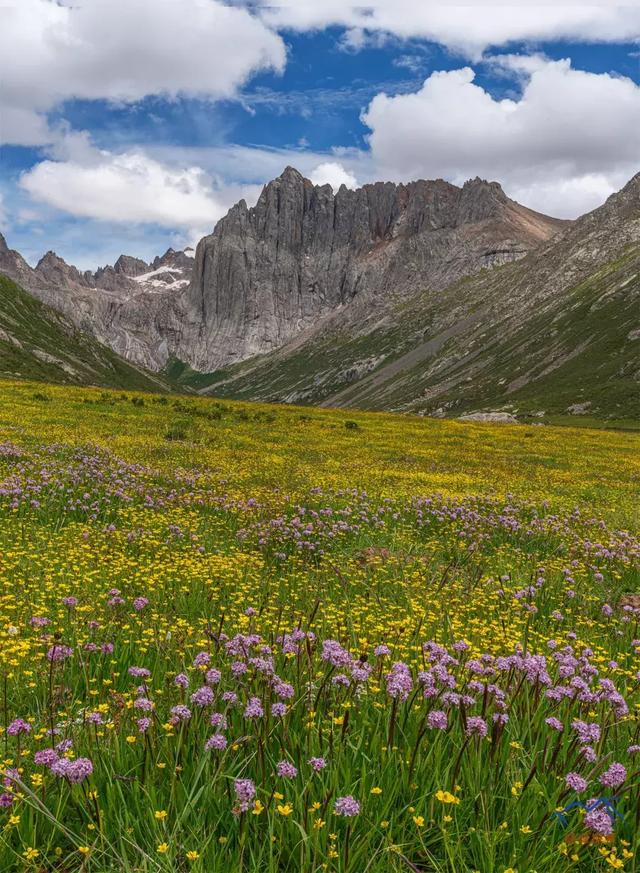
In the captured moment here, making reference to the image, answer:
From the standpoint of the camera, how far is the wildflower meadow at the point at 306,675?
3.38m

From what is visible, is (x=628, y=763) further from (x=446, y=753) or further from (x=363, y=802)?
(x=363, y=802)

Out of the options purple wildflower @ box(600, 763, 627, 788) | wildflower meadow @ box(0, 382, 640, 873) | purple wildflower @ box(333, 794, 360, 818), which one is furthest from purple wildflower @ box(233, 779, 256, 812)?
purple wildflower @ box(600, 763, 627, 788)

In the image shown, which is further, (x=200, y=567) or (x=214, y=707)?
(x=200, y=567)

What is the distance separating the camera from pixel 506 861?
337cm

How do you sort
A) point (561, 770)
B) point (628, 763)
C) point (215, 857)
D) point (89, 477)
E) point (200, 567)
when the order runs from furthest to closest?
point (89, 477) → point (200, 567) → point (628, 763) → point (561, 770) → point (215, 857)

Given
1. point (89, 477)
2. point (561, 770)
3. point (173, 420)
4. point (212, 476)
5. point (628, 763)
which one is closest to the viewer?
point (561, 770)

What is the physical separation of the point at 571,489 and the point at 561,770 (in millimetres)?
22028

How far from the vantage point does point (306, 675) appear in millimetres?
5070

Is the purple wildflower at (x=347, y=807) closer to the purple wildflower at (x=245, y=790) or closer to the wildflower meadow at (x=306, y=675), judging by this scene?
the wildflower meadow at (x=306, y=675)

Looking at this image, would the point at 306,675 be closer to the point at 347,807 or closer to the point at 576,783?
the point at 347,807

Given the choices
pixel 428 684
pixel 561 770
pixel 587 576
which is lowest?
pixel 587 576

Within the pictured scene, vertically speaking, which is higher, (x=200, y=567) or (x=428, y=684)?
(x=428, y=684)

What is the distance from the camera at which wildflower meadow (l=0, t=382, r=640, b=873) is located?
3.38 meters

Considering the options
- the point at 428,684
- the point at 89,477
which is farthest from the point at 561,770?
the point at 89,477
